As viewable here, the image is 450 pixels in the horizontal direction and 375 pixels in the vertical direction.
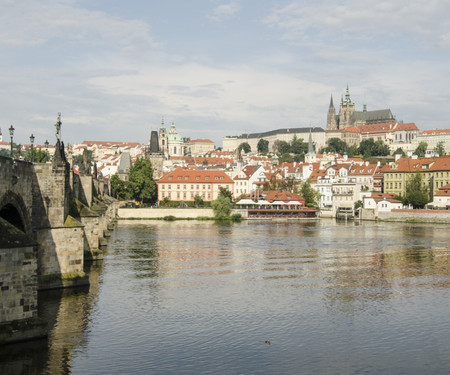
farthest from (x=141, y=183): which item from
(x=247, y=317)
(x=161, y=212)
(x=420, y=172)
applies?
(x=247, y=317)

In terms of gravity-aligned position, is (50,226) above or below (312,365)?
above

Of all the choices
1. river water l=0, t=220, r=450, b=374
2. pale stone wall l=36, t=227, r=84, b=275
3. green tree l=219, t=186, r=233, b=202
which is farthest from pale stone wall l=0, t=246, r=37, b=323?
green tree l=219, t=186, r=233, b=202

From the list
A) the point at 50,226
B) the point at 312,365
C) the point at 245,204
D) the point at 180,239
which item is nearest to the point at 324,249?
the point at 180,239

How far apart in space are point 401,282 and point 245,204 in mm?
71714

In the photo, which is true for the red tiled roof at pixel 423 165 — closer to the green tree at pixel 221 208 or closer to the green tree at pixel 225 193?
the green tree at pixel 225 193

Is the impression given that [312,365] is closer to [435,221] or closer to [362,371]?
[362,371]

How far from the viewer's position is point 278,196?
360 feet

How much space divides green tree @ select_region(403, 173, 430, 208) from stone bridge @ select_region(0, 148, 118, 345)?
74.5 m

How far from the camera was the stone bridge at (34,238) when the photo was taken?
66.2 feet

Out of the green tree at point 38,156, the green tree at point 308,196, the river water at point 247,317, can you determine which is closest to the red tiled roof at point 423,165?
the green tree at point 308,196

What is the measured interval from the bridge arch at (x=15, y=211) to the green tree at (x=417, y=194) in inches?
3423

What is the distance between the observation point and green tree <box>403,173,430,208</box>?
10338cm

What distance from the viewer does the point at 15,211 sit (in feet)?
81.6

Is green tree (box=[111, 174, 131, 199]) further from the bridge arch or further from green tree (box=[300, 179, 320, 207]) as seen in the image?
the bridge arch
